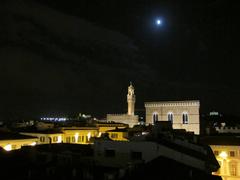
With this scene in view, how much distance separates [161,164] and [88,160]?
588cm

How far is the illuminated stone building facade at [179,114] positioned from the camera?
86.9 metres

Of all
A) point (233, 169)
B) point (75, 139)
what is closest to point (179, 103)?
point (75, 139)

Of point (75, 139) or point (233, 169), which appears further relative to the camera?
point (75, 139)

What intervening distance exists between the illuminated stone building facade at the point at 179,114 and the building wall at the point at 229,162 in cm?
3864

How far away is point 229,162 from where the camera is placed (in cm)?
4712

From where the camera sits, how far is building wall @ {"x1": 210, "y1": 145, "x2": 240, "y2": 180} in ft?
153

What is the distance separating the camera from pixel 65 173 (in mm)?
18594

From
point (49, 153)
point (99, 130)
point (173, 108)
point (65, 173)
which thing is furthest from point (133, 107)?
point (65, 173)

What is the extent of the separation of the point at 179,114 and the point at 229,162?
41.0 metres

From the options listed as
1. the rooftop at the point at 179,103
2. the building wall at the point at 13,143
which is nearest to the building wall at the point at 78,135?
the building wall at the point at 13,143

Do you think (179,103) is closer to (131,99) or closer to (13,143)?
(131,99)

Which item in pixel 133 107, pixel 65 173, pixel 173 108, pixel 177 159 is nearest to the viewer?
pixel 65 173

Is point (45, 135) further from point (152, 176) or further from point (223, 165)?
point (152, 176)

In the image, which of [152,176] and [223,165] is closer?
[152,176]
